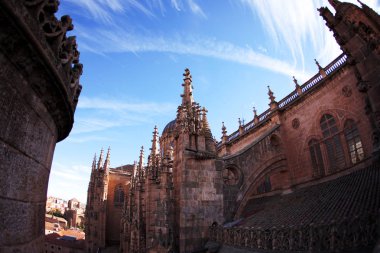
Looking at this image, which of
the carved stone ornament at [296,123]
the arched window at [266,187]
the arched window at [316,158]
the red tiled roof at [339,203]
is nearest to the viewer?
the red tiled roof at [339,203]

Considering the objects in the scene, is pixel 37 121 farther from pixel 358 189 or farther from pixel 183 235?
pixel 358 189

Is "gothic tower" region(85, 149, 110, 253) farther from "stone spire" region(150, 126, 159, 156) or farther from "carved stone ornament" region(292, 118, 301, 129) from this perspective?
"carved stone ornament" region(292, 118, 301, 129)

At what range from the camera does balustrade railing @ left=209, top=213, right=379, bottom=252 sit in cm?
571

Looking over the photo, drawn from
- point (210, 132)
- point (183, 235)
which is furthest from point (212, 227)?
point (210, 132)

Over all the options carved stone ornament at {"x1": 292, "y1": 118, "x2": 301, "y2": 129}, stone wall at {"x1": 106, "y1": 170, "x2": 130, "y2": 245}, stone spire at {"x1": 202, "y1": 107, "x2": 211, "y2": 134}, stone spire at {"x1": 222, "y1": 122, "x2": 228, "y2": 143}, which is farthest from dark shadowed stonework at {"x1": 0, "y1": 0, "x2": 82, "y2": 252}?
stone wall at {"x1": 106, "y1": 170, "x2": 130, "y2": 245}

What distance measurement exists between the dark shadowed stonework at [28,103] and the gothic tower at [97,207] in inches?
1203

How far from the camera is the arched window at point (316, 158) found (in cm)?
1450

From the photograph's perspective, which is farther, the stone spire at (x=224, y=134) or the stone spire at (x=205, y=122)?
the stone spire at (x=224, y=134)

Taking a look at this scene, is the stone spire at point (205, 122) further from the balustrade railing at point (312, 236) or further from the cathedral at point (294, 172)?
the balustrade railing at point (312, 236)

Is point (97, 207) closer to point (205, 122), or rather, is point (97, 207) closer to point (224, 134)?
point (224, 134)

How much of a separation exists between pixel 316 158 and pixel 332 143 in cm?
148

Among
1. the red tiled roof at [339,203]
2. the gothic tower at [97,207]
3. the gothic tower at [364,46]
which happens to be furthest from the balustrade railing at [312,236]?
the gothic tower at [97,207]

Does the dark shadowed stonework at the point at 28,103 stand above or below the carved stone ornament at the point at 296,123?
below

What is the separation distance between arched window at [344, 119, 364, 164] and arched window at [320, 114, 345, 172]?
0.53 m
